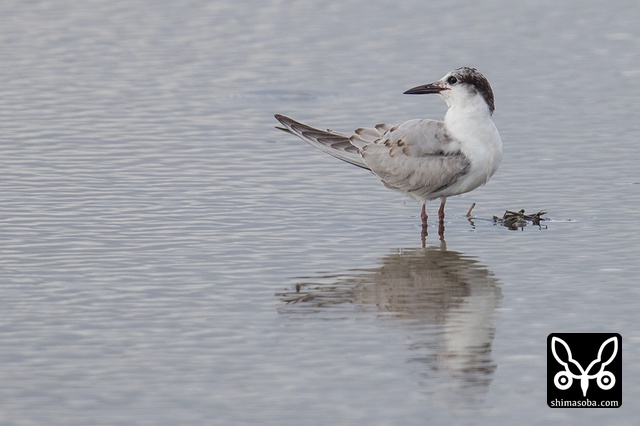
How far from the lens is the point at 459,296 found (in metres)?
8.37

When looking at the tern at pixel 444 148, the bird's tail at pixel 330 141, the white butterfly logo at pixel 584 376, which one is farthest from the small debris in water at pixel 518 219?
the white butterfly logo at pixel 584 376

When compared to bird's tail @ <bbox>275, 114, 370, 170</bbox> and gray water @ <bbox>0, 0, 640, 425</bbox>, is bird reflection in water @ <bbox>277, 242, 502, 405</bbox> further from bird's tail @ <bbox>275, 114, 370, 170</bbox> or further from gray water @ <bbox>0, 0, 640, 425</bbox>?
bird's tail @ <bbox>275, 114, 370, 170</bbox>

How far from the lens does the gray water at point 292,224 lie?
22.1 feet

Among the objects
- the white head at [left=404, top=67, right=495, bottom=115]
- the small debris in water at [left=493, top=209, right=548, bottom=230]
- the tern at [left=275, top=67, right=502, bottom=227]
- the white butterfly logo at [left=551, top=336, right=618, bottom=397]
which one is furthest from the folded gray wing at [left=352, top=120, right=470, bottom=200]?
the white butterfly logo at [left=551, top=336, right=618, bottom=397]

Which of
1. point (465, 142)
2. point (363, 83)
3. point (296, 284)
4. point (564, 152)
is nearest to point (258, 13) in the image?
point (363, 83)

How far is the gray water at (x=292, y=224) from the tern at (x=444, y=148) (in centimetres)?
29

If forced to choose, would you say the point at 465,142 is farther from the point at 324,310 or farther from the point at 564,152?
the point at 324,310

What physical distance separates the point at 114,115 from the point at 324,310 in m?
5.79

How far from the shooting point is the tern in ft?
33.6

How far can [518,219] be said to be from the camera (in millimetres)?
10016
